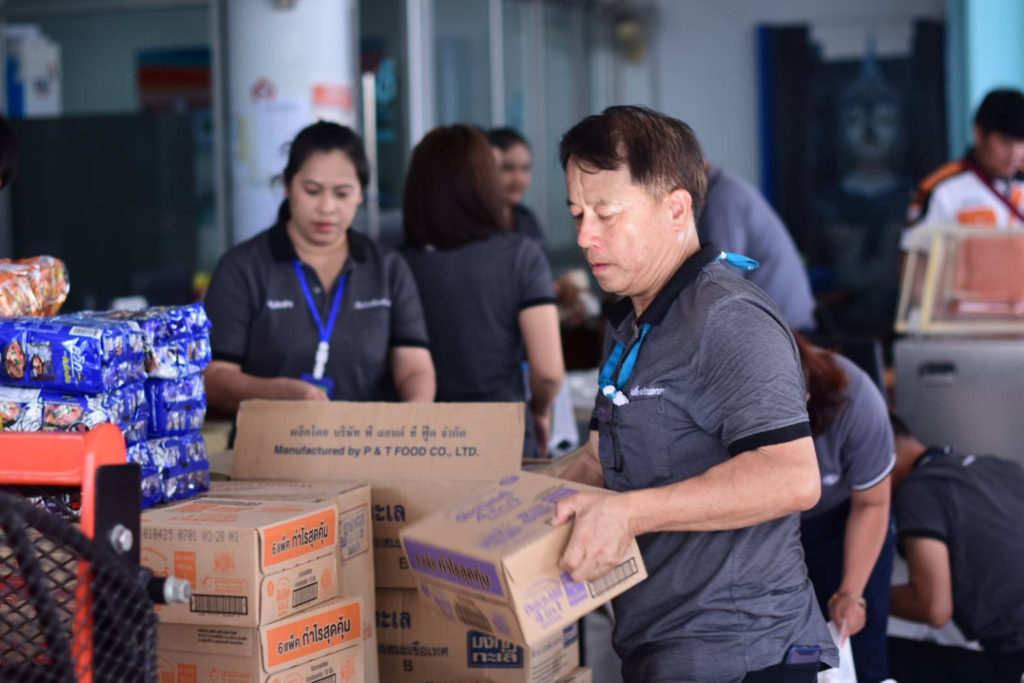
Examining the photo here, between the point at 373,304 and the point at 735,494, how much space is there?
1514mm

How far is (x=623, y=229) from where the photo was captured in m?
1.54

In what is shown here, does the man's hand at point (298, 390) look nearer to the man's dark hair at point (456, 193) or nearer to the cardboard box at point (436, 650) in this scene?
the cardboard box at point (436, 650)

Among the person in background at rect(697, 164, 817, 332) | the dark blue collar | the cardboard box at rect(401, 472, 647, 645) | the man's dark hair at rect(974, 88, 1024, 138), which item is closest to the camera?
the cardboard box at rect(401, 472, 647, 645)

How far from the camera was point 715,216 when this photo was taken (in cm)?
377

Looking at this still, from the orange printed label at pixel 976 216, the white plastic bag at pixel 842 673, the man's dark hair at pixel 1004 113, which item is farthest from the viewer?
the orange printed label at pixel 976 216

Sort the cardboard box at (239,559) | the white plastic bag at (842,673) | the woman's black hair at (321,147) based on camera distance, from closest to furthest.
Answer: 1. the cardboard box at (239,559)
2. the white plastic bag at (842,673)
3. the woman's black hair at (321,147)

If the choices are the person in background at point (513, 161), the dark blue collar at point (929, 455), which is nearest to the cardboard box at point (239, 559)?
the dark blue collar at point (929, 455)

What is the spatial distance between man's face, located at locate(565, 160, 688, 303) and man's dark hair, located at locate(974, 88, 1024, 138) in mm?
3355

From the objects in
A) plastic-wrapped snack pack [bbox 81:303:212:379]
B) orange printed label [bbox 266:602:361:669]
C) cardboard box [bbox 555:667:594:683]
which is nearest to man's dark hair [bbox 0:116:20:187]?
plastic-wrapped snack pack [bbox 81:303:212:379]

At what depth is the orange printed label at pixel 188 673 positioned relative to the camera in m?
1.66

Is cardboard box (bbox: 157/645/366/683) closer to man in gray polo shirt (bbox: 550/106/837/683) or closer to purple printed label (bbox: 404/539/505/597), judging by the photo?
purple printed label (bbox: 404/539/505/597)

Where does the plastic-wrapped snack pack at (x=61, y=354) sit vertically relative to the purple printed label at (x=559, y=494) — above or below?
above

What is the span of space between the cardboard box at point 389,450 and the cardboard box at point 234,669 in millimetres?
307

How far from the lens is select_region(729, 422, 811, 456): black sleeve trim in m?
1.42
